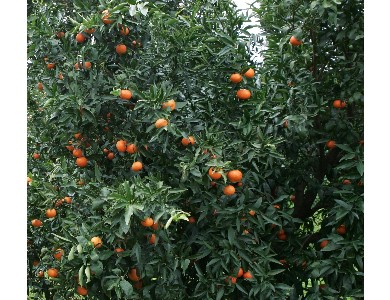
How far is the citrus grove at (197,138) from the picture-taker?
2271 mm

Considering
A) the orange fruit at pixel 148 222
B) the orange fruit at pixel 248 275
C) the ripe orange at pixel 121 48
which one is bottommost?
the orange fruit at pixel 248 275

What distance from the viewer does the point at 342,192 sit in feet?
8.04

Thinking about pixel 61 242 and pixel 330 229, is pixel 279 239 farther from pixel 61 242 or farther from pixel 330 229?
pixel 61 242

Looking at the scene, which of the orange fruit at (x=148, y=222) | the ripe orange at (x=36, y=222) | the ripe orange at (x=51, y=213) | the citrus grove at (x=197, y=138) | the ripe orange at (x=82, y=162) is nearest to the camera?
the orange fruit at (x=148, y=222)

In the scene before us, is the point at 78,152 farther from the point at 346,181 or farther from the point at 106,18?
the point at 346,181

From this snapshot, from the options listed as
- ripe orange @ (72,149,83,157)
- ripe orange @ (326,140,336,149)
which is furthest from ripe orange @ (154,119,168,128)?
ripe orange @ (326,140,336,149)

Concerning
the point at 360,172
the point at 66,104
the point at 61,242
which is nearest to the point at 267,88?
the point at 360,172

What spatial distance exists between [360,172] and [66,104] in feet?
4.35

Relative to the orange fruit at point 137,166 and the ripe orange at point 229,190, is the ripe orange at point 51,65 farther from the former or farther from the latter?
the ripe orange at point 229,190

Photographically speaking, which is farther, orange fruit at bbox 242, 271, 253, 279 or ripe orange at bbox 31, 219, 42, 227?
ripe orange at bbox 31, 219, 42, 227

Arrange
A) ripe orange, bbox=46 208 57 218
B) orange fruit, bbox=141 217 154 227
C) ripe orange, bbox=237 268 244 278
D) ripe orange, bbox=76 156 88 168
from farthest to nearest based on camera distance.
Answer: ripe orange, bbox=46 208 57 218
ripe orange, bbox=76 156 88 168
ripe orange, bbox=237 268 244 278
orange fruit, bbox=141 217 154 227

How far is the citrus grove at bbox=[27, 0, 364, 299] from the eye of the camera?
2.27 m

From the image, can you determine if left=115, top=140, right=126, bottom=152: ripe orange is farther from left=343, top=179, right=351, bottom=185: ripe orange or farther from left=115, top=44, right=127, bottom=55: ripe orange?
left=343, top=179, right=351, bottom=185: ripe orange

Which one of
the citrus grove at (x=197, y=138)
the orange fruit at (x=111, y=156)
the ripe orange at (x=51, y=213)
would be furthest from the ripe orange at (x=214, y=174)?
the ripe orange at (x=51, y=213)
